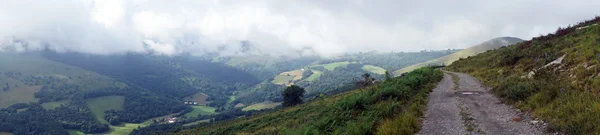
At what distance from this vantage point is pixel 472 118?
41.3 ft

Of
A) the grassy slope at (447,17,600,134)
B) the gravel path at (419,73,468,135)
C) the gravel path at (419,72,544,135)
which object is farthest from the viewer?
the gravel path at (419,73,468,135)

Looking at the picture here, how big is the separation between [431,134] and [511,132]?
2.35 metres

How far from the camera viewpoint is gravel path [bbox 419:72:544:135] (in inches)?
423

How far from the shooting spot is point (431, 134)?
429 inches

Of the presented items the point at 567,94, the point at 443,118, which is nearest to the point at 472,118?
the point at 443,118

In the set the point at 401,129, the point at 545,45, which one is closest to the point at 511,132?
the point at 401,129

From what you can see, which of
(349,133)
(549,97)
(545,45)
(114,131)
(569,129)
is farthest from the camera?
(114,131)

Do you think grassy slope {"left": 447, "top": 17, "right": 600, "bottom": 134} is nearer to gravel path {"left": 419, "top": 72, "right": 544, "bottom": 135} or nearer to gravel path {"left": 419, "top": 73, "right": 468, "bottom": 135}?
gravel path {"left": 419, "top": 72, "right": 544, "bottom": 135}

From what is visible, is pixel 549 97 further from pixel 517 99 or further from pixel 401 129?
pixel 401 129

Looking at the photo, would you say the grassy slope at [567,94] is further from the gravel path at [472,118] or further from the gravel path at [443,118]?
the gravel path at [443,118]

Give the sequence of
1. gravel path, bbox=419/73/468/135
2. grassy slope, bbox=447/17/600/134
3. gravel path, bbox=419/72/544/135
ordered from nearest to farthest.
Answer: grassy slope, bbox=447/17/600/134, gravel path, bbox=419/72/544/135, gravel path, bbox=419/73/468/135

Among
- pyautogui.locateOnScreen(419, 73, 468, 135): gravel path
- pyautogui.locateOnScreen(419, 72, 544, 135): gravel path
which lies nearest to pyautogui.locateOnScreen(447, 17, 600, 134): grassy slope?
pyautogui.locateOnScreen(419, 72, 544, 135): gravel path

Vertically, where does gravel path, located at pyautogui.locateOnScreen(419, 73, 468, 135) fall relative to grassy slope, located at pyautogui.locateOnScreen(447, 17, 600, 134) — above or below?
below

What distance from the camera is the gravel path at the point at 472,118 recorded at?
1073cm
